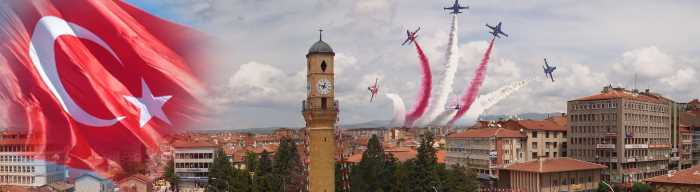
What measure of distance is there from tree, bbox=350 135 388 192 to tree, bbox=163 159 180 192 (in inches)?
1955

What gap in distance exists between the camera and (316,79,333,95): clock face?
55812 millimetres

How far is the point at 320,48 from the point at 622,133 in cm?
5553

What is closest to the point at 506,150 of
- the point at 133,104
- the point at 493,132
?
the point at 493,132

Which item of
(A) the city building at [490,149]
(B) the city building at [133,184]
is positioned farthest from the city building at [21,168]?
(A) the city building at [490,149]

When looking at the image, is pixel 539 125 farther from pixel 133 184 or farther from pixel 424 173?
pixel 133 184

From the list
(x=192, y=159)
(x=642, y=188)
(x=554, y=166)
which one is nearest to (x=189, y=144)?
(x=192, y=159)

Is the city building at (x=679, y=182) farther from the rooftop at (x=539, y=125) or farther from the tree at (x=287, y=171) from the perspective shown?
the tree at (x=287, y=171)

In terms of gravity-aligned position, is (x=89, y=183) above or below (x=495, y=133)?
below

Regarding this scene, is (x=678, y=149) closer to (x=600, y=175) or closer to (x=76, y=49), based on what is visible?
(x=600, y=175)

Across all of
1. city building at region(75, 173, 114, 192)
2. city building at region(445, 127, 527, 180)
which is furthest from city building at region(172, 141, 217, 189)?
city building at region(445, 127, 527, 180)

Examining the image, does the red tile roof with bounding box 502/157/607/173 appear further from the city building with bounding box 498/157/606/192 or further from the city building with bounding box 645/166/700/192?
the city building with bounding box 645/166/700/192

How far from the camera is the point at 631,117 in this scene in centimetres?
9625

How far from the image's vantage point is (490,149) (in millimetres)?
100562

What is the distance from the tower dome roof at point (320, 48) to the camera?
56.0 m
